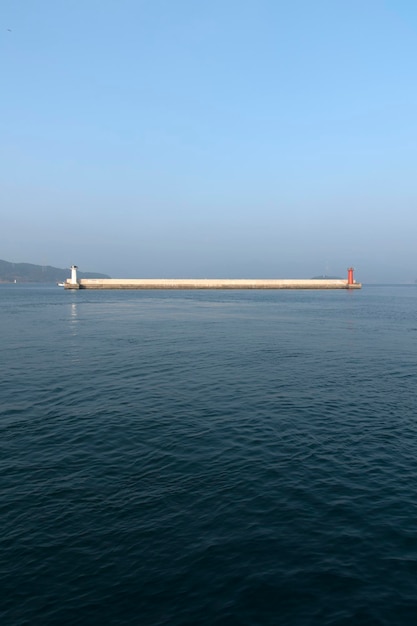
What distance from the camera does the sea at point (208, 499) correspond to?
8.48m

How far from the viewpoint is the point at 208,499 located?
1215 centimetres

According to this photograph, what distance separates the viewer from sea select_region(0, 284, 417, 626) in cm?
848

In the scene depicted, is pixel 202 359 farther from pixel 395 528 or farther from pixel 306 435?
pixel 395 528

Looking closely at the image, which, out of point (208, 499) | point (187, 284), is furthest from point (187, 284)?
point (208, 499)

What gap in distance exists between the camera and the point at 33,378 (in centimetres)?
2673

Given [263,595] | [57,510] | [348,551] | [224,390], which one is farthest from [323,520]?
[224,390]

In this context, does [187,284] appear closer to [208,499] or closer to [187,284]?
[187,284]

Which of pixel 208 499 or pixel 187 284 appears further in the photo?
pixel 187 284

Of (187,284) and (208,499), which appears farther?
(187,284)

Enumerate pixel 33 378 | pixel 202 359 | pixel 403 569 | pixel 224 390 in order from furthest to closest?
pixel 202 359 < pixel 33 378 < pixel 224 390 < pixel 403 569

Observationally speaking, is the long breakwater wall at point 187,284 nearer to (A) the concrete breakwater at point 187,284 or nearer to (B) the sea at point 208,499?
(A) the concrete breakwater at point 187,284

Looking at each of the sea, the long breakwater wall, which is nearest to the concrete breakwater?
the long breakwater wall

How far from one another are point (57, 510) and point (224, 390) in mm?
13583

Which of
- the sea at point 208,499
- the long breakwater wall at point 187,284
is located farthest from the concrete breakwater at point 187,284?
the sea at point 208,499
